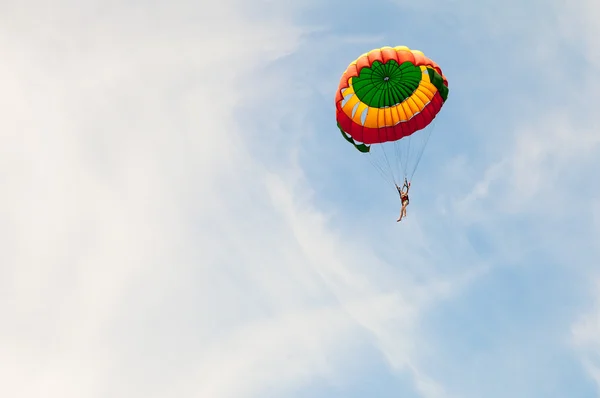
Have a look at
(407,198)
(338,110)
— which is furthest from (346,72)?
(407,198)

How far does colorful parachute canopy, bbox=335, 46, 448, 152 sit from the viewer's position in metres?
45.9

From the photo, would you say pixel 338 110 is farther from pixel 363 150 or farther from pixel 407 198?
pixel 407 198

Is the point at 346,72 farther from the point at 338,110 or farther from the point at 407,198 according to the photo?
the point at 407,198

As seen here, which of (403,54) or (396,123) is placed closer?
(403,54)

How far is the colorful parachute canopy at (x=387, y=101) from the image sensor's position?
45875 millimetres

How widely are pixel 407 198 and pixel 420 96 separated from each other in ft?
20.1

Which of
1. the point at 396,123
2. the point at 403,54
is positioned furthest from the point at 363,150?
the point at 403,54

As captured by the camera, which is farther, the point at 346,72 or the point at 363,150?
the point at 363,150

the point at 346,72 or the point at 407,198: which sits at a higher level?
the point at 346,72

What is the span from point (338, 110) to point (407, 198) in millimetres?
6643

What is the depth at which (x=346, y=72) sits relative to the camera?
44938 mm

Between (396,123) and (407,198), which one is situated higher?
(396,123)

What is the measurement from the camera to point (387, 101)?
47250mm

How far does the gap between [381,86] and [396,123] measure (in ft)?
7.82
